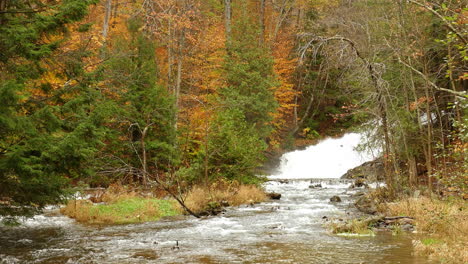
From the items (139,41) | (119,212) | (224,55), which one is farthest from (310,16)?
(119,212)

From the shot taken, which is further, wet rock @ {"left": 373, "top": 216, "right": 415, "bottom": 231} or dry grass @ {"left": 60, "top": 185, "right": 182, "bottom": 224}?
dry grass @ {"left": 60, "top": 185, "right": 182, "bottom": 224}

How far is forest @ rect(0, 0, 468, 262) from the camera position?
8.94 metres

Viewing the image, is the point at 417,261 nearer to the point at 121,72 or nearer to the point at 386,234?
the point at 386,234

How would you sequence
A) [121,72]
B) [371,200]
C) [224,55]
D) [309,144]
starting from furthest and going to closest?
1. [309,144]
2. [224,55]
3. [121,72]
4. [371,200]

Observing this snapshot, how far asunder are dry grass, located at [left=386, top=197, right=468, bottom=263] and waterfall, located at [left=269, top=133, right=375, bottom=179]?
60.2 feet

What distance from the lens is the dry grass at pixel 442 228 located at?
778cm

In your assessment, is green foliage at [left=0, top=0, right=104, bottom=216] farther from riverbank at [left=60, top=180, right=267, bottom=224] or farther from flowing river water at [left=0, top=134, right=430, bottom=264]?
riverbank at [left=60, top=180, right=267, bottom=224]

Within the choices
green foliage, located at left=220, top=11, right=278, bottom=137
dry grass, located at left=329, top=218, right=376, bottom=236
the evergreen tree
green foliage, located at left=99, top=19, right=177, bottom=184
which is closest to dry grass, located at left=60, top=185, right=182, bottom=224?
green foliage, located at left=99, top=19, right=177, bottom=184

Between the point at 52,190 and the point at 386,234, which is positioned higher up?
the point at 52,190

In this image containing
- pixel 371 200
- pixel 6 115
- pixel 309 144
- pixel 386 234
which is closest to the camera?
pixel 6 115

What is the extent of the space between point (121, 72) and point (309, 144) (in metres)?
21.7

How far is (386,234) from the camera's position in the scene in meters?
10.7

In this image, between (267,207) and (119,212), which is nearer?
(119,212)

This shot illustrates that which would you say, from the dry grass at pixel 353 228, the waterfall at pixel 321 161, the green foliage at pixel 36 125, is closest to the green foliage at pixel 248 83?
the waterfall at pixel 321 161
